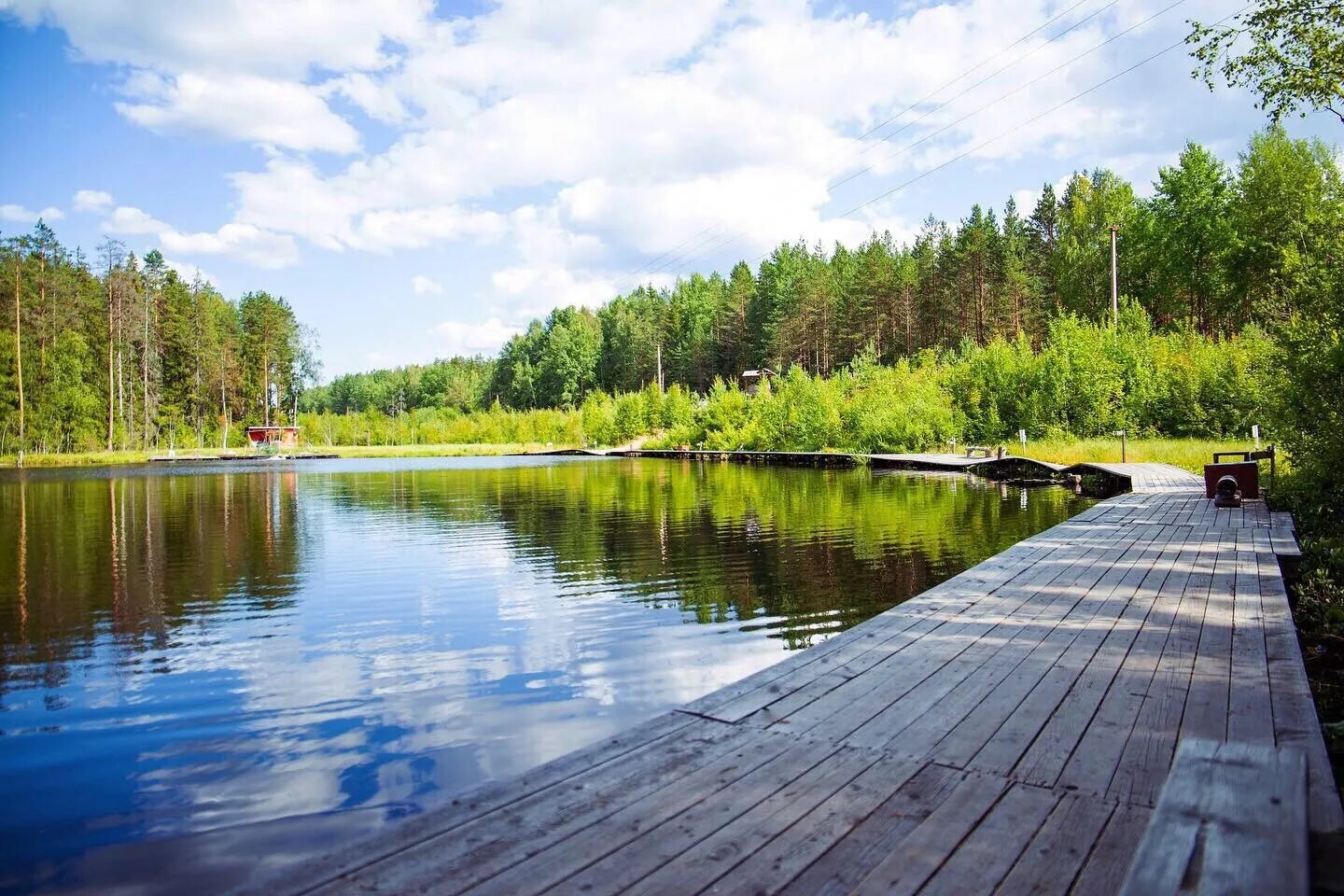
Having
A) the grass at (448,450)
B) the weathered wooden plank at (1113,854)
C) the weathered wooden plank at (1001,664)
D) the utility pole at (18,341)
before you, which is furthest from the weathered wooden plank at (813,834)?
the grass at (448,450)

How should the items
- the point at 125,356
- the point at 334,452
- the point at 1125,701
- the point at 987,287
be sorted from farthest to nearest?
the point at 334,452 < the point at 125,356 < the point at 987,287 < the point at 1125,701

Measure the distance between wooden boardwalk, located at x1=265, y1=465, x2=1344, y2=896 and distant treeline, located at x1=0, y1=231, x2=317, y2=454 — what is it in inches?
2164

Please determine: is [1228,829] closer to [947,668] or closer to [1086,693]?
[1086,693]

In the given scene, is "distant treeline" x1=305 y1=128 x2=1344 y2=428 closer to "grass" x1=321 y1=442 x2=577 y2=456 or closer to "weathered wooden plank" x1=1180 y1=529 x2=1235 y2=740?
"weathered wooden plank" x1=1180 y1=529 x2=1235 y2=740

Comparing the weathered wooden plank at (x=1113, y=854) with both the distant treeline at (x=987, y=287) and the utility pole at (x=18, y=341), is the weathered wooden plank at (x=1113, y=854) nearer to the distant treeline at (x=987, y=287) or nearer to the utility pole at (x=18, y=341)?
the distant treeline at (x=987, y=287)

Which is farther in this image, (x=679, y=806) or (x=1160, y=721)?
(x=1160, y=721)

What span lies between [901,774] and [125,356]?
65.1 meters

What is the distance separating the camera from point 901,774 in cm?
302

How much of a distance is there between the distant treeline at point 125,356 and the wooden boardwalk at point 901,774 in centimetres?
5497

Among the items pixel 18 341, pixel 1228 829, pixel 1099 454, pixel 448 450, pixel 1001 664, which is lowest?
pixel 1001 664

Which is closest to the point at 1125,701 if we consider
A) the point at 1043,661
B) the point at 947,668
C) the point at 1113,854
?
the point at 1043,661

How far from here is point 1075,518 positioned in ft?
37.0

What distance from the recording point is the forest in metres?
28.0

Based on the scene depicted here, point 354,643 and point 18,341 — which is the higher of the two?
point 18,341
